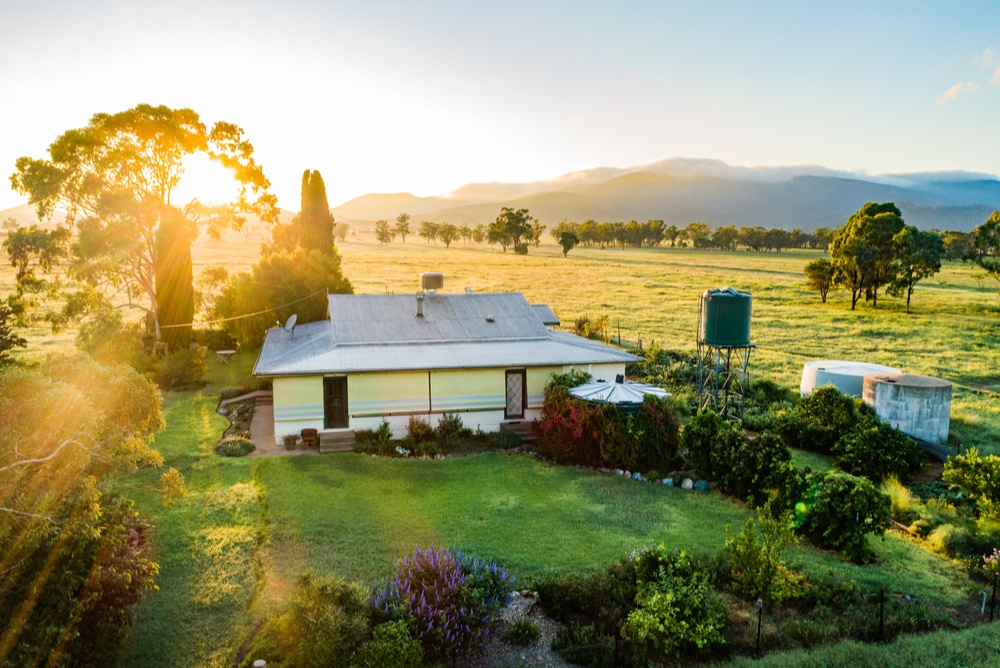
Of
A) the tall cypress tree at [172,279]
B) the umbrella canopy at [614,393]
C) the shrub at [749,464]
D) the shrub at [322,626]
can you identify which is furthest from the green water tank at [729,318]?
the tall cypress tree at [172,279]

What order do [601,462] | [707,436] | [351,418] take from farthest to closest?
1. [351,418]
2. [601,462]
3. [707,436]

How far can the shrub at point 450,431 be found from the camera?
19062 mm

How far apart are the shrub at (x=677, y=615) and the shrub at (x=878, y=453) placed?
951cm

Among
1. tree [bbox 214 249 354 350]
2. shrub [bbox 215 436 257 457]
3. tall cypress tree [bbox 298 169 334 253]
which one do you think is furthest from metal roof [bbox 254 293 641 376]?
tall cypress tree [bbox 298 169 334 253]

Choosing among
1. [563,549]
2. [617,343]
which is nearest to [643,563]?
[563,549]

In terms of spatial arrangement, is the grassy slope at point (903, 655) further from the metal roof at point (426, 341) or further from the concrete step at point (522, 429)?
the metal roof at point (426, 341)

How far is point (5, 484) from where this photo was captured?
660 centimetres

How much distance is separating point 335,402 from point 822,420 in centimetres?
1582

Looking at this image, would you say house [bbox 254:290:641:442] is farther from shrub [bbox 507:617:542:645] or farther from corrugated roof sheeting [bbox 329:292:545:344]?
shrub [bbox 507:617:542:645]

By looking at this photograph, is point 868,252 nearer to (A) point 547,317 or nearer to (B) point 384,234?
(A) point 547,317

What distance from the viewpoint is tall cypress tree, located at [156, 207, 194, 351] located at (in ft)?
101

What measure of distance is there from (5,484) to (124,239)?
26196 mm

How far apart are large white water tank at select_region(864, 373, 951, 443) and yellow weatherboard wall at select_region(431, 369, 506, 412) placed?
41.7 ft

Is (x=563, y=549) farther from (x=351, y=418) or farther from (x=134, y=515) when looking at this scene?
(x=351, y=418)
